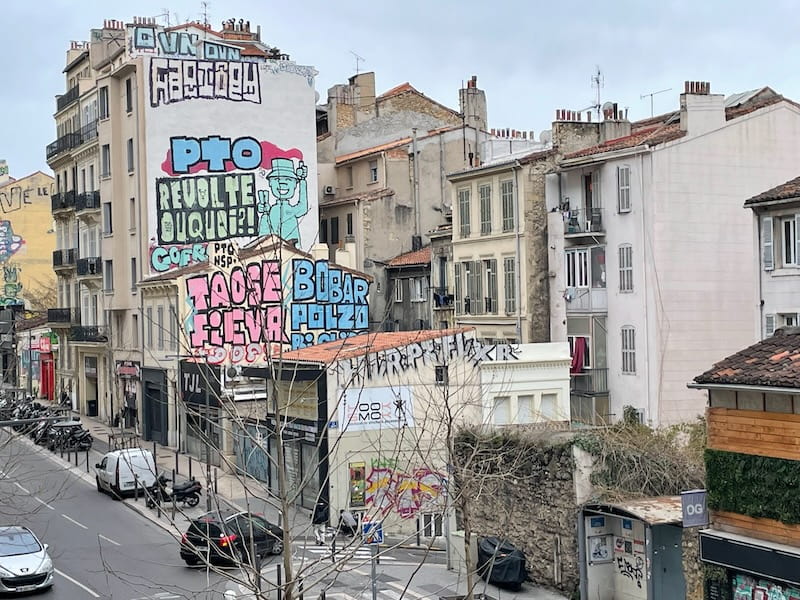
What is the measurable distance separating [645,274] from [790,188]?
28.2ft

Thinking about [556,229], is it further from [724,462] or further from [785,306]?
[724,462]

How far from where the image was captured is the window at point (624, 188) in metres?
42.3

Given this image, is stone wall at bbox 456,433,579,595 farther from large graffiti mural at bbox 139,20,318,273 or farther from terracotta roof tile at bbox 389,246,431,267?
large graffiti mural at bbox 139,20,318,273

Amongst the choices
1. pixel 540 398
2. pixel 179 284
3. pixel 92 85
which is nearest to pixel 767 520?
pixel 540 398

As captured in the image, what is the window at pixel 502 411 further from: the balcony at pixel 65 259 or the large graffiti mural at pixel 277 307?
Answer: the balcony at pixel 65 259

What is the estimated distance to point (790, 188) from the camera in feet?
→ 111

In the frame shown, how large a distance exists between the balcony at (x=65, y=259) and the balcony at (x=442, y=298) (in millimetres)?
26962

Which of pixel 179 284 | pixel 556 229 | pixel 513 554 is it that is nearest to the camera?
pixel 513 554

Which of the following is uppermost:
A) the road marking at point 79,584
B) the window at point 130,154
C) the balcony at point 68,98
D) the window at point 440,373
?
the balcony at point 68,98

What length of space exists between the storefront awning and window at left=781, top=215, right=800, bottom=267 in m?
15.5

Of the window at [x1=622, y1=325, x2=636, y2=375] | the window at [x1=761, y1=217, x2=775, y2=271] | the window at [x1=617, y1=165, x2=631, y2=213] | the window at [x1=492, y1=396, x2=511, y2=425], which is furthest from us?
the window at [x1=617, y1=165, x2=631, y2=213]

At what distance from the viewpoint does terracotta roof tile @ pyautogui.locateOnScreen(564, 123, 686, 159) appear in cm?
4194

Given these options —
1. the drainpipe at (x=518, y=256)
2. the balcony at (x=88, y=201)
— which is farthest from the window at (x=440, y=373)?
the balcony at (x=88, y=201)

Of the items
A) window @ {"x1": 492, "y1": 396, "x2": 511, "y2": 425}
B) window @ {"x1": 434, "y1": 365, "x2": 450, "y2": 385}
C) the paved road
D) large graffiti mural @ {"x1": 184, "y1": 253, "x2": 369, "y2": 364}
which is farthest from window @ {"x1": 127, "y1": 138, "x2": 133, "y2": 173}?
window @ {"x1": 492, "y1": 396, "x2": 511, "y2": 425}
